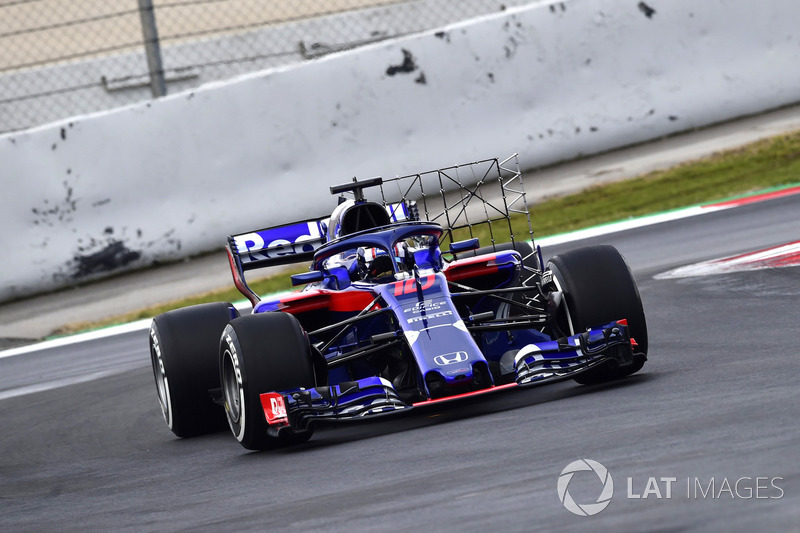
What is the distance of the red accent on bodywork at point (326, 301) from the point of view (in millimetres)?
7156

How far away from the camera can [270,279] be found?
13633 mm

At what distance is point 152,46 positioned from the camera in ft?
45.3

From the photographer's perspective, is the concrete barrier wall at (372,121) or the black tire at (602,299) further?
the concrete barrier wall at (372,121)

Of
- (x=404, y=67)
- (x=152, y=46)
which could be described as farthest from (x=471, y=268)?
(x=152, y=46)

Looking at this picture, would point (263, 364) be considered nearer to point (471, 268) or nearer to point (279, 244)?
point (471, 268)

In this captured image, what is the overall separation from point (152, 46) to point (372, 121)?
2.62 m

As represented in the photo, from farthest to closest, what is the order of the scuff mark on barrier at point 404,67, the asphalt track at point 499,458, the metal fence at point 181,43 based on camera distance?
the metal fence at point 181,43, the scuff mark on barrier at point 404,67, the asphalt track at point 499,458

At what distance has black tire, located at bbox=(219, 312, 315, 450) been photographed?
6023mm

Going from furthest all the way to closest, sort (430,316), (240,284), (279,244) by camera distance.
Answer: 1. (279,244)
2. (240,284)
3. (430,316)

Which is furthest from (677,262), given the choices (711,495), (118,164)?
(711,495)

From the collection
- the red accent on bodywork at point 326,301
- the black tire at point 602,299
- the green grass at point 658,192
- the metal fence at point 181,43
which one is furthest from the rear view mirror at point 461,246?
the metal fence at point 181,43

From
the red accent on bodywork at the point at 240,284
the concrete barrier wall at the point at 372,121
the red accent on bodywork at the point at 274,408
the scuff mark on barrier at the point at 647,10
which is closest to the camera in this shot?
the red accent on bodywork at the point at 274,408

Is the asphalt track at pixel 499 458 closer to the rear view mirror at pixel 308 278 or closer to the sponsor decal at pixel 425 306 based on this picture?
the sponsor decal at pixel 425 306

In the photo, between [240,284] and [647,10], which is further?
[647,10]
